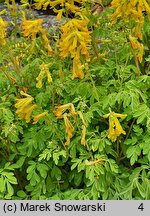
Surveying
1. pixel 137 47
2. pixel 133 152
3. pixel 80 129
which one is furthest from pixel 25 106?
pixel 137 47

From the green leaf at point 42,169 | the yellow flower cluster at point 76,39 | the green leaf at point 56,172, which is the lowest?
the green leaf at point 56,172

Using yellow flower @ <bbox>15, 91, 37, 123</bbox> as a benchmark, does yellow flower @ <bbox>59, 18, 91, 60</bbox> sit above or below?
above

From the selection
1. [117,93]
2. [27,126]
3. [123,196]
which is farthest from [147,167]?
[27,126]

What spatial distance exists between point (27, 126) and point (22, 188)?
0.47 m

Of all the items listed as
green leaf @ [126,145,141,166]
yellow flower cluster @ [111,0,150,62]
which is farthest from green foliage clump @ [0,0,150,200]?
yellow flower cluster @ [111,0,150,62]

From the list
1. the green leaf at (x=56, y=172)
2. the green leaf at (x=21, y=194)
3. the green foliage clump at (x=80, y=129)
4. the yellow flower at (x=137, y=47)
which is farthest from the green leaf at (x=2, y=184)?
the yellow flower at (x=137, y=47)

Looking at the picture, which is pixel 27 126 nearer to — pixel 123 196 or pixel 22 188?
pixel 22 188

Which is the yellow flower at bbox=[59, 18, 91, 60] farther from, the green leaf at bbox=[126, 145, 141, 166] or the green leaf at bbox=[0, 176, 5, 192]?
the green leaf at bbox=[0, 176, 5, 192]

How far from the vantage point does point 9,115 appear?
2.77 meters

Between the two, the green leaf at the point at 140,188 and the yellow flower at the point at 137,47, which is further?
the yellow flower at the point at 137,47

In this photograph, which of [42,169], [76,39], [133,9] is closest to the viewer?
[76,39]

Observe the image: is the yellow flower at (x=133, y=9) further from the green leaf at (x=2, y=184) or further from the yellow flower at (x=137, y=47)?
the green leaf at (x=2, y=184)

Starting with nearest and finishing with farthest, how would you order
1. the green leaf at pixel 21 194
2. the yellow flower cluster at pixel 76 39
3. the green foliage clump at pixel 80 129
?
the yellow flower cluster at pixel 76 39, the green foliage clump at pixel 80 129, the green leaf at pixel 21 194

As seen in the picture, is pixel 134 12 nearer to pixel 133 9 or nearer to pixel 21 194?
pixel 133 9
